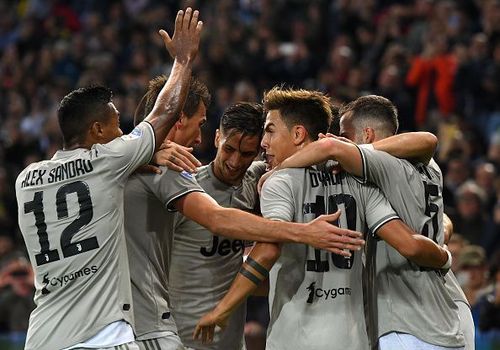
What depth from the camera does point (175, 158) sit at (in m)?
5.44

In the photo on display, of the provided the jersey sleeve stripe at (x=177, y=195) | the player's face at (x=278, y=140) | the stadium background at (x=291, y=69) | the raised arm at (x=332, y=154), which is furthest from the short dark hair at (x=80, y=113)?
the stadium background at (x=291, y=69)

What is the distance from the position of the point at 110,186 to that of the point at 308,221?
3.48 ft

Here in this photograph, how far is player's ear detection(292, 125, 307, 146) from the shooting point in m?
5.50

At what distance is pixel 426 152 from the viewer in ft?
18.0

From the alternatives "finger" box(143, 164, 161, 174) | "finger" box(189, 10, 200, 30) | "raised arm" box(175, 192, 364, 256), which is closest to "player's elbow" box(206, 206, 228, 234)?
"raised arm" box(175, 192, 364, 256)

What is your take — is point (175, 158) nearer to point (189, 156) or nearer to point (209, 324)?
point (189, 156)

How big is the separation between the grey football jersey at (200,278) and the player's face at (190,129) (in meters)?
0.45

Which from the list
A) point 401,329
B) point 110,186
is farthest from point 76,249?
point 401,329

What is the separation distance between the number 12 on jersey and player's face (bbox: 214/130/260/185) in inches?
43.2

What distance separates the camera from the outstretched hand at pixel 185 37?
5715 millimetres

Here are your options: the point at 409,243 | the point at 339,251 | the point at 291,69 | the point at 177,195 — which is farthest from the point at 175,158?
the point at 291,69

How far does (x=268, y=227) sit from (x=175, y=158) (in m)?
0.70

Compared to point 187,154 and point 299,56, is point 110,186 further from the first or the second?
point 299,56

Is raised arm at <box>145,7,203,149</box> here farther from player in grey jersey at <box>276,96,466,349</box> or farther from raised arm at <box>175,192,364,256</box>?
player in grey jersey at <box>276,96,466,349</box>
